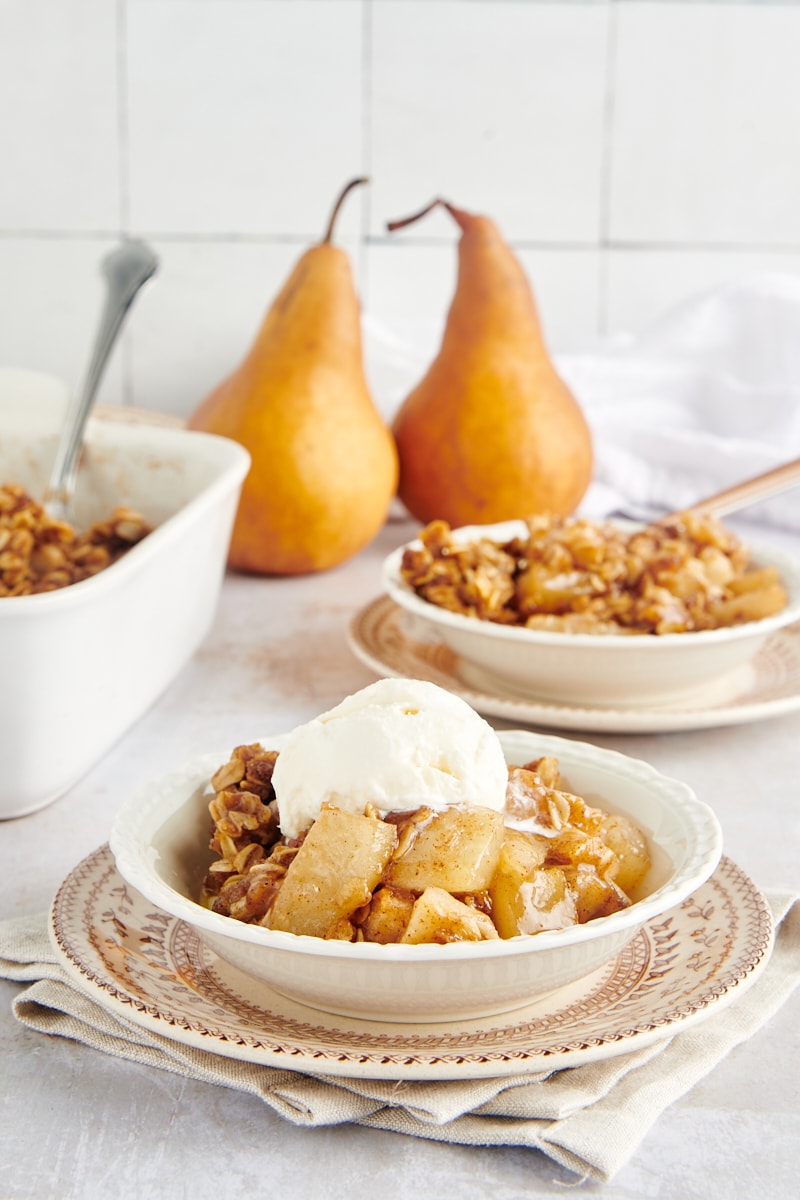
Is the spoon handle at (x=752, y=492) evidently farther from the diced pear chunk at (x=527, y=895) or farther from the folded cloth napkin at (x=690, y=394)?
the diced pear chunk at (x=527, y=895)

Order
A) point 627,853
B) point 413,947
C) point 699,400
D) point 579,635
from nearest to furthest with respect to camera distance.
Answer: point 413,947
point 627,853
point 579,635
point 699,400

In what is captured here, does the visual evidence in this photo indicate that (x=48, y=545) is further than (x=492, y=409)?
No

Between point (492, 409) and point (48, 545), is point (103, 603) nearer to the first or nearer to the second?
point (48, 545)

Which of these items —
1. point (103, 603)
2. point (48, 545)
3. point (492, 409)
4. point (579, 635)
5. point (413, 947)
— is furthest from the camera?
point (492, 409)

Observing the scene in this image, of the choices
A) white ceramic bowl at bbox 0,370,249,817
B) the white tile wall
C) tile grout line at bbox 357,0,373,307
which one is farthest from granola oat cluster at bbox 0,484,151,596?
tile grout line at bbox 357,0,373,307

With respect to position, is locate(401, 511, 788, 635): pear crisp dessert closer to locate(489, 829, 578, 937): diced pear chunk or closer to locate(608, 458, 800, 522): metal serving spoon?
locate(608, 458, 800, 522): metal serving spoon

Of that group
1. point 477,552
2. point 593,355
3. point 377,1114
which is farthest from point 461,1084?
point 593,355

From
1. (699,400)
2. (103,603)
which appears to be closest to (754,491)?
(699,400)
